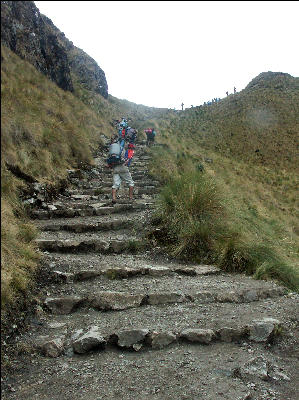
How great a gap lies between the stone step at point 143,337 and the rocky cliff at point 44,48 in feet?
9.13

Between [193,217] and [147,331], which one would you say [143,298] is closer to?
[147,331]

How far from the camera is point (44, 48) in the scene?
1145 centimetres

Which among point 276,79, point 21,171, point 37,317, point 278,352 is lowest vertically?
point 278,352

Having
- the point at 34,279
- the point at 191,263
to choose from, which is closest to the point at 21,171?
the point at 34,279

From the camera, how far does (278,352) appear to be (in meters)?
4.14

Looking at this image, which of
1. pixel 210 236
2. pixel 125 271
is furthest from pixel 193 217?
pixel 125 271

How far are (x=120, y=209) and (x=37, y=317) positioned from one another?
4.32 m

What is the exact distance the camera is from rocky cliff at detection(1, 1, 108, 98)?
281cm

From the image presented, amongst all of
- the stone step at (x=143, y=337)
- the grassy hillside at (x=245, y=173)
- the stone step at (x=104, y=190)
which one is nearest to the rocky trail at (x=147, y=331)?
the stone step at (x=143, y=337)

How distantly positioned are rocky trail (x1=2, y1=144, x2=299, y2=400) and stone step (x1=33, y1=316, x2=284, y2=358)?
1cm

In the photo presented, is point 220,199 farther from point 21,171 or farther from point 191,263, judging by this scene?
point 21,171

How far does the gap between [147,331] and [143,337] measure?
0.08m

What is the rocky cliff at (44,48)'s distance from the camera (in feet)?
9.21

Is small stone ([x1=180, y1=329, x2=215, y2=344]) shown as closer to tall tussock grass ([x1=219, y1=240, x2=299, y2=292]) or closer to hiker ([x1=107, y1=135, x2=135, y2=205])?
tall tussock grass ([x1=219, y1=240, x2=299, y2=292])
